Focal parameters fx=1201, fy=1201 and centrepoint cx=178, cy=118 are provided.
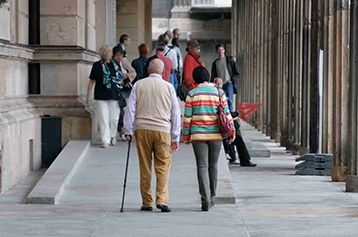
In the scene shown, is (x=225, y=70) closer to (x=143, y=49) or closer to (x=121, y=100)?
(x=143, y=49)

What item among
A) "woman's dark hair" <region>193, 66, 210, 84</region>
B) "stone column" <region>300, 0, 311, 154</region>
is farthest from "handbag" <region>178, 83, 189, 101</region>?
"woman's dark hair" <region>193, 66, 210, 84</region>

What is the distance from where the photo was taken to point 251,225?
12664mm

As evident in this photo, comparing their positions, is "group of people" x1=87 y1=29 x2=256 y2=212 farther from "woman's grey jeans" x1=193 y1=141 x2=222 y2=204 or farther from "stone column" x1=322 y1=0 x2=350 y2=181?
"stone column" x1=322 y1=0 x2=350 y2=181

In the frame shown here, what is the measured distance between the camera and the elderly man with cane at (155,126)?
44.6 feet

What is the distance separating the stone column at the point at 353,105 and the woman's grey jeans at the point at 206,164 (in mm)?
3295

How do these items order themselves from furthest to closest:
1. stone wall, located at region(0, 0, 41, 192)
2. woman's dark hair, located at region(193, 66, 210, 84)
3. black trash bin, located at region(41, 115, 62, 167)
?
1. black trash bin, located at region(41, 115, 62, 167)
2. stone wall, located at region(0, 0, 41, 192)
3. woman's dark hair, located at region(193, 66, 210, 84)

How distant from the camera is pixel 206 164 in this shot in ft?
45.8

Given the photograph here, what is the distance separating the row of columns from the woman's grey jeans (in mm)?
3335

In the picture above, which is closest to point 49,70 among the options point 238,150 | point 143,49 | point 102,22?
point 143,49

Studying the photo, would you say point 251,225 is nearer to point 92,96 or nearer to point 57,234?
point 57,234

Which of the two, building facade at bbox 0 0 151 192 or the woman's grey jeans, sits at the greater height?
building facade at bbox 0 0 151 192

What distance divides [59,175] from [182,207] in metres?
2.48

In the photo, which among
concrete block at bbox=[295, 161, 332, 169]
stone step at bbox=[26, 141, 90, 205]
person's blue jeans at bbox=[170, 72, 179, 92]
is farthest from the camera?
person's blue jeans at bbox=[170, 72, 179, 92]

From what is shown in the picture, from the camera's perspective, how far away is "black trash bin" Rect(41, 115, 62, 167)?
19.4 m
